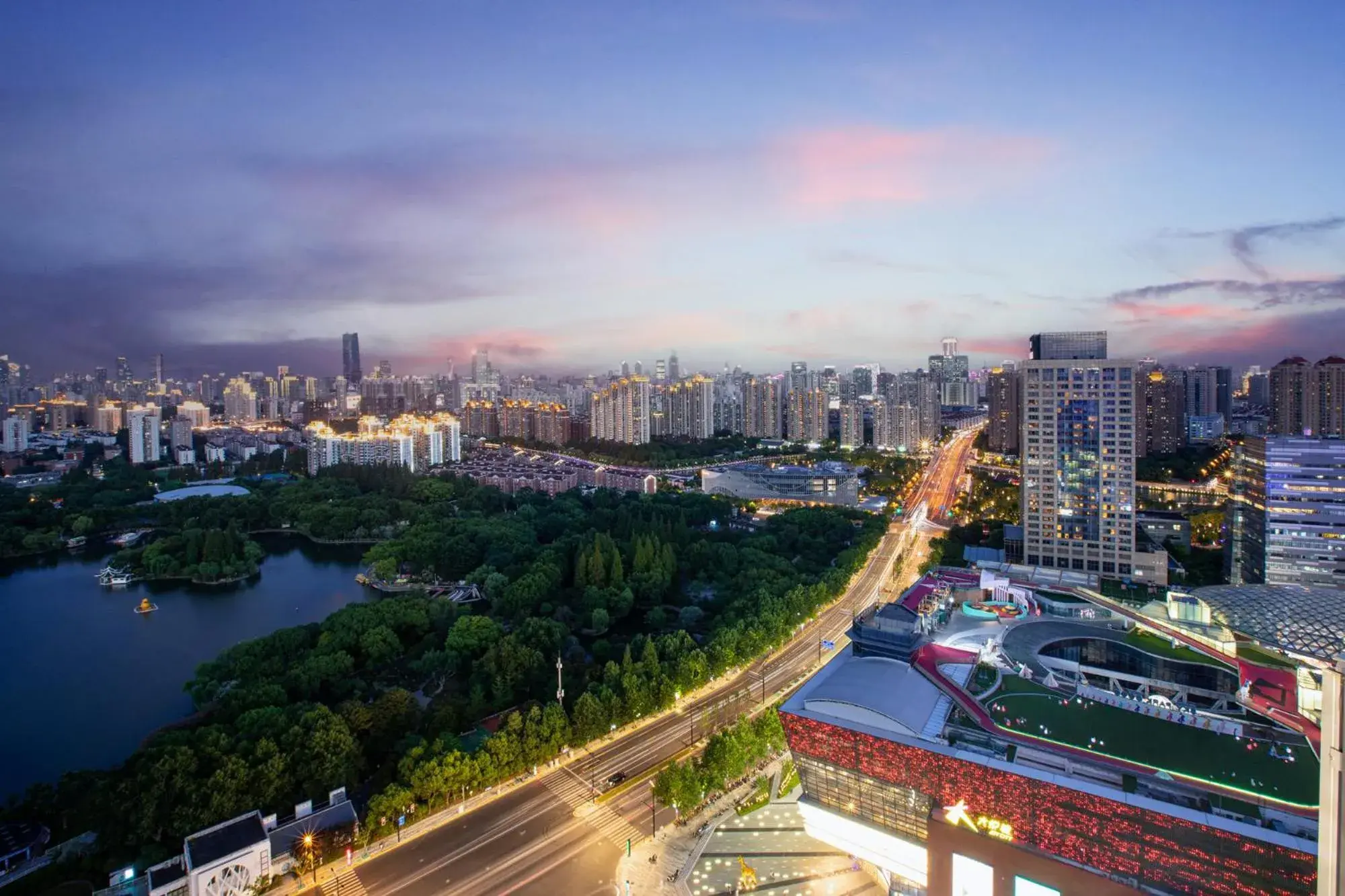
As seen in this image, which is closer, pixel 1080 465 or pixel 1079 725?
pixel 1079 725

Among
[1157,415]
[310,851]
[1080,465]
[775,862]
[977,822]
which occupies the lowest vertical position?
[775,862]

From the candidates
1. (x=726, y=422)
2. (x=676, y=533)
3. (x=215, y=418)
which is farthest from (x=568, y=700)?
(x=215, y=418)

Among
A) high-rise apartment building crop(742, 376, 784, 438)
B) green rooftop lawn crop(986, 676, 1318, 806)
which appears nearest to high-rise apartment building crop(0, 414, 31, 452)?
high-rise apartment building crop(742, 376, 784, 438)

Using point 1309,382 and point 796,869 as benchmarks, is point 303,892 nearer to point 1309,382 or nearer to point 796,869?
point 796,869

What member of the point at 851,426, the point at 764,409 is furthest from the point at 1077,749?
the point at 764,409

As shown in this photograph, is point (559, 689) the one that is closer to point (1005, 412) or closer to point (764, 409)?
point (1005, 412)

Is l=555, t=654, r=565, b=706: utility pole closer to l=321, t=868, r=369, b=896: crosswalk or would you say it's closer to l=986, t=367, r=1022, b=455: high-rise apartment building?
l=321, t=868, r=369, b=896: crosswalk

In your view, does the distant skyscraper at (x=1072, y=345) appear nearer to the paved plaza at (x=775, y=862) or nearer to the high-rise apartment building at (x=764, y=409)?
the paved plaza at (x=775, y=862)

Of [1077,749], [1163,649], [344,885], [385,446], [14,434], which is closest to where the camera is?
[1077,749]
